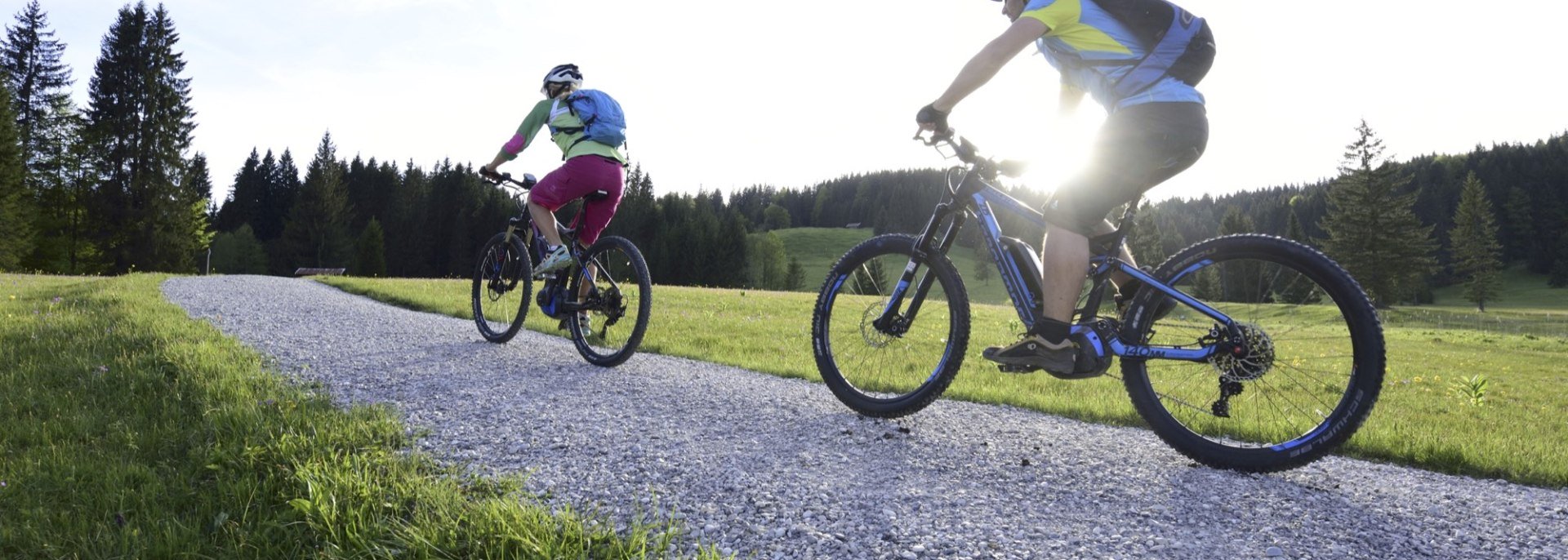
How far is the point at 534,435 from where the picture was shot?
133 inches

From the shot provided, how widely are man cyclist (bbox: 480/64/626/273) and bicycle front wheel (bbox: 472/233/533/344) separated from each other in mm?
407

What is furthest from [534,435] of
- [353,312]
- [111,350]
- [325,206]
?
[325,206]

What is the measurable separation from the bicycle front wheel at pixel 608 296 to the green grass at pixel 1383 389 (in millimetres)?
982

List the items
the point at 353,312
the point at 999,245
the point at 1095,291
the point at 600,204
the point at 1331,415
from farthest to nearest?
1. the point at 353,312
2. the point at 600,204
3. the point at 999,245
4. the point at 1095,291
5. the point at 1331,415

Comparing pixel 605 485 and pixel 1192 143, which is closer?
pixel 605 485

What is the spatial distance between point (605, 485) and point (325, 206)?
78411 millimetres

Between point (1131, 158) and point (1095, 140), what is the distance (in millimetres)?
199

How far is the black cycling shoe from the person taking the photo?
138 inches

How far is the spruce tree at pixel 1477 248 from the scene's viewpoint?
220 feet

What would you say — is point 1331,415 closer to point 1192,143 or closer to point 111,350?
point 1192,143

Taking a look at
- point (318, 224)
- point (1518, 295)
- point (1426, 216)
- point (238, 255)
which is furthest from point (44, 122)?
point (1426, 216)

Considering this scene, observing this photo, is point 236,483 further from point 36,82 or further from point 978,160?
point 36,82

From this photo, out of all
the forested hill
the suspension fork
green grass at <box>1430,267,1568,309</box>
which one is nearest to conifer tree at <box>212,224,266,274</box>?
the suspension fork

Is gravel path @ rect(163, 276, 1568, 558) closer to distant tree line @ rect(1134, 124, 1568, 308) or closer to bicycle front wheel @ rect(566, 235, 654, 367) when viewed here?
bicycle front wheel @ rect(566, 235, 654, 367)
